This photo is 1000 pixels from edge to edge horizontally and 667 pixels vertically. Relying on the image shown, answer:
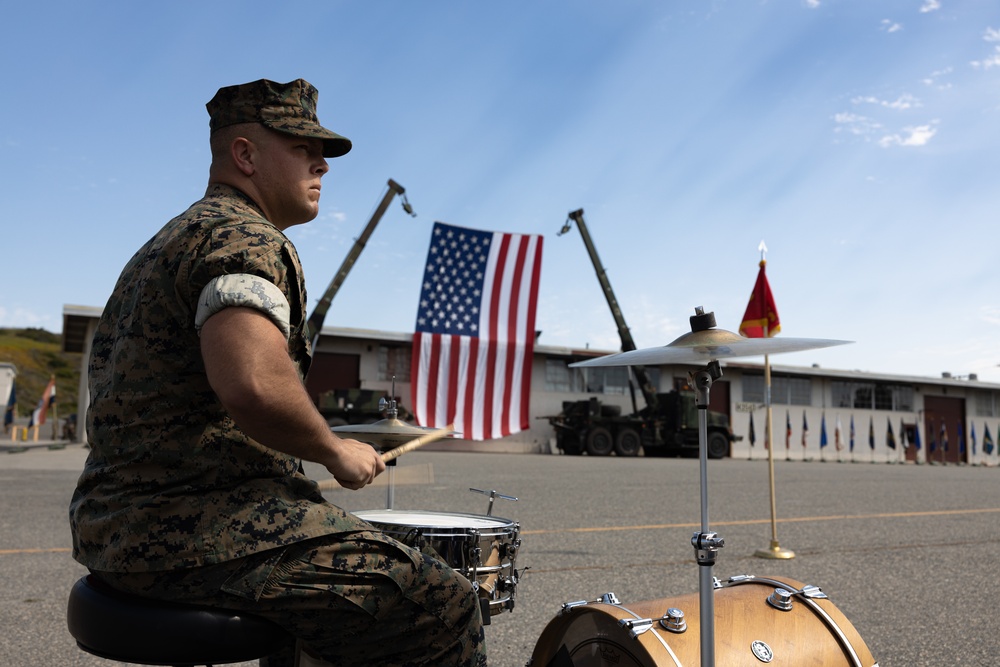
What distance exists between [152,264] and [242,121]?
42cm

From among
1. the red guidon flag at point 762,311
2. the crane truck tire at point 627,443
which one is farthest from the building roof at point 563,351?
the red guidon flag at point 762,311

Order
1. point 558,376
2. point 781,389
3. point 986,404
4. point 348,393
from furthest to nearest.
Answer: point 986,404 → point 781,389 → point 558,376 → point 348,393

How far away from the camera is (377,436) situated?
2707 millimetres

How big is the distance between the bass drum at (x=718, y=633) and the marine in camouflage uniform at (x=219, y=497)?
2.15 feet

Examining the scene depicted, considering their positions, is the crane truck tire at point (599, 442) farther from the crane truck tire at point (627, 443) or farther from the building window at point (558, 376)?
the building window at point (558, 376)

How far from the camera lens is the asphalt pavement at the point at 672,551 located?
156 inches

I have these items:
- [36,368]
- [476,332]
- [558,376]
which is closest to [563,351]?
[558,376]

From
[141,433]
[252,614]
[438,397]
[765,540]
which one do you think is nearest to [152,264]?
[141,433]

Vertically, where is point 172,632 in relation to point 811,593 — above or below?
above

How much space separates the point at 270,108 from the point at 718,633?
190cm

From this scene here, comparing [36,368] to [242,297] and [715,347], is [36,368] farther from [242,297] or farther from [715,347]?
[242,297]

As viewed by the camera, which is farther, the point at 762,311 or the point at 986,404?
the point at 986,404

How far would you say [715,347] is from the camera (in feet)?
8.10

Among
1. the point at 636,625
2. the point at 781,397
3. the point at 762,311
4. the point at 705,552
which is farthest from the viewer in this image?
the point at 781,397
